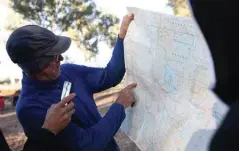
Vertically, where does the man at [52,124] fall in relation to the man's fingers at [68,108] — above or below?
below

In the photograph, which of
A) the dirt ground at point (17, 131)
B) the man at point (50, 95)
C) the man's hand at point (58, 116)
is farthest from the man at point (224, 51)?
the dirt ground at point (17, 131)

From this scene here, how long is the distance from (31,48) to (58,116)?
0.34 meters

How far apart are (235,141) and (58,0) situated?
11.6m

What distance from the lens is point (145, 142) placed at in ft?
6.56

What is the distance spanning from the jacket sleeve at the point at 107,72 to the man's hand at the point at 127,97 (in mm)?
84

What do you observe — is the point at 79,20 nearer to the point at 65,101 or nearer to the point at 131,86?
the point at 131,86

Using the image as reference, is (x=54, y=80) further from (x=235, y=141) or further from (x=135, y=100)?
(x=235, y=141)

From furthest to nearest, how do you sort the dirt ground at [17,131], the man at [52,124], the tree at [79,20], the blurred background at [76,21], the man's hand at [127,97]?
the tree at [79,20] → the blurred background at [76,21] → the dirt ground at [17,131] → the man's hand at [127,97] → the man at [52,124]

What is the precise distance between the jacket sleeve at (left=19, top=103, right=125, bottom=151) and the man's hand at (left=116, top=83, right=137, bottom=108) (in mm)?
159

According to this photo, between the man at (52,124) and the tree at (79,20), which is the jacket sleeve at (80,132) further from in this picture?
the tree at (79,20)

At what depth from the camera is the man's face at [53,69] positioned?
69.8 inches

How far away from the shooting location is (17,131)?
19.5 feet

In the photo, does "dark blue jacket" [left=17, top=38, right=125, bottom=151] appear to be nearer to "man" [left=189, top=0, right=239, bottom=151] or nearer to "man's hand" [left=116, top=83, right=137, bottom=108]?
"man's hand" [left=116, top=83, right=137, bottom=108]

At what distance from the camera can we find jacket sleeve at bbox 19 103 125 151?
5.65ft
